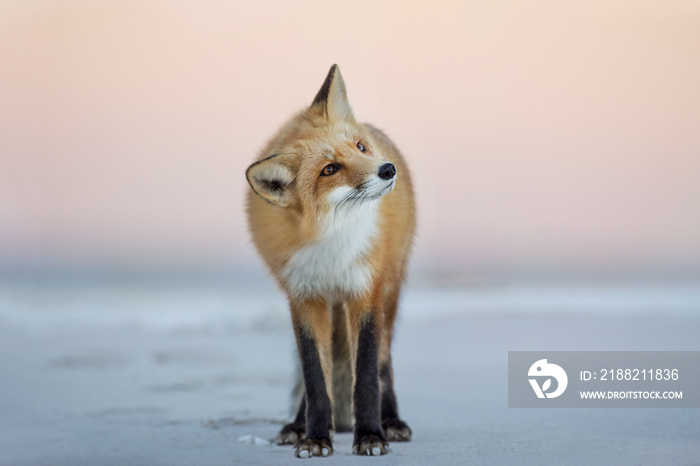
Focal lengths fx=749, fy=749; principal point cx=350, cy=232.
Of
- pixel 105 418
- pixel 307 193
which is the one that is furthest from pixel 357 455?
pixel 105 418

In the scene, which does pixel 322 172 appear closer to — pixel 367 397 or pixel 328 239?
pixel 328 239

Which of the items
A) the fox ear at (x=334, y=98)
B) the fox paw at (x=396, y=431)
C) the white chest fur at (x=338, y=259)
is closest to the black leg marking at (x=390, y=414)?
the fox paw at (x=396, y=431)

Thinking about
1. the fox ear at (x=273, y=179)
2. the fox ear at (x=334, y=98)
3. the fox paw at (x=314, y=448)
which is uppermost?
the fox ear at (x=334, y=98)

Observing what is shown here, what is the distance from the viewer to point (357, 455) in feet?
13.0

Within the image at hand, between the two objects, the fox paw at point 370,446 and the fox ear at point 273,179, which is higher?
the fox ear at point 273,179

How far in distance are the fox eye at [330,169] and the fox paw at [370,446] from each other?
1.42m

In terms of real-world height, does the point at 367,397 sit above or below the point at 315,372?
below

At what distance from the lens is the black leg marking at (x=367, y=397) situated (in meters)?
4.01

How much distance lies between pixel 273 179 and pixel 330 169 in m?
0.30

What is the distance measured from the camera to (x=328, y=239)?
4.03 m

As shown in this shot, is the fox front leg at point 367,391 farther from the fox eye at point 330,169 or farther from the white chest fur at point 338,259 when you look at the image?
the fox eye at point 330,169

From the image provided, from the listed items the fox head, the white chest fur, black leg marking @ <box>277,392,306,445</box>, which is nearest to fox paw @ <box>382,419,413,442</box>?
black leg marking @ <box>277,392,306,445</box>

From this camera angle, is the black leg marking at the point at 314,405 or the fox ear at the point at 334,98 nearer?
the black leg marking at the point at 314,405

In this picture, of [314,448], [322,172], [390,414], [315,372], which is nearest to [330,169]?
[322,172]
